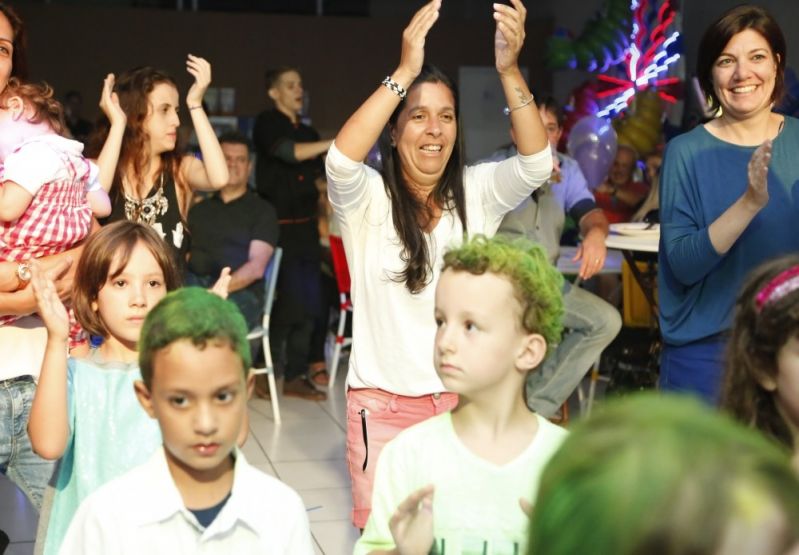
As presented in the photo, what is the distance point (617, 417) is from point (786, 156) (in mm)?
2060

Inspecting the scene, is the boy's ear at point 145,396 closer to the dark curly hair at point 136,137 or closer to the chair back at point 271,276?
the dark curly hair at point 136,137

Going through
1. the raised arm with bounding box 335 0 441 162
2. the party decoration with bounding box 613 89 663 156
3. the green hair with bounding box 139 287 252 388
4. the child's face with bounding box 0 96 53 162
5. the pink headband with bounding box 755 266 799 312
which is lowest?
the party decoration with bounding box 613 89 663 156

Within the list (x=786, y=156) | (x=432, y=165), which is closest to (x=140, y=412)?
(x=432, y=165)

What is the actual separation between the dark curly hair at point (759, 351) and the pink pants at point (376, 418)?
0.87 metres

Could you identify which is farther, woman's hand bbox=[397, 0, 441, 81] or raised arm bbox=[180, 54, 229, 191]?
raised arm bbox=[180, 54, 229, 191]

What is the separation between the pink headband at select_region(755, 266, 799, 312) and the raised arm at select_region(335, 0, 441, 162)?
3.34ft

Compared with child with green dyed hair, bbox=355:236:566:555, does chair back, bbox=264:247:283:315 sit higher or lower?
lower

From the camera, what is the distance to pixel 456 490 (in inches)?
65.2

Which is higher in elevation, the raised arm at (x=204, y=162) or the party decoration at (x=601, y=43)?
the party decoration at (x=601, y=43)

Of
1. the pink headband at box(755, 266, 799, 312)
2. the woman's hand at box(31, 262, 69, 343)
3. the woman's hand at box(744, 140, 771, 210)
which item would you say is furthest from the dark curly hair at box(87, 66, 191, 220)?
the pink headband at box(755, 266, 799, 312)

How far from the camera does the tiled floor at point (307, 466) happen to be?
13.1 ft

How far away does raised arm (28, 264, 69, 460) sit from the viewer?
1980mm

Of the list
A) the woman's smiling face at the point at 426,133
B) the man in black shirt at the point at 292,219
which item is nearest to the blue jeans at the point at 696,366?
the woman's smiling face at the point at 426,133

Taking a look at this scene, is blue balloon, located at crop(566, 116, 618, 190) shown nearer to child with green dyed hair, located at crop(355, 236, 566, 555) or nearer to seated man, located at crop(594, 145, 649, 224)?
→ seated man, located at crop(594, 145, 649, 224)
